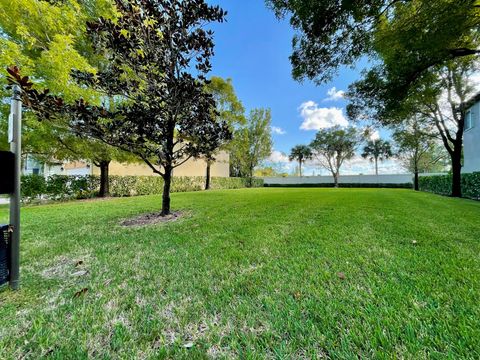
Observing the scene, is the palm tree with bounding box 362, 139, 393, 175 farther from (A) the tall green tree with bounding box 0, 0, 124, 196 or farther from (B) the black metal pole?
(B) the black metal pole

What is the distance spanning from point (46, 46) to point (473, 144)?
2135cm

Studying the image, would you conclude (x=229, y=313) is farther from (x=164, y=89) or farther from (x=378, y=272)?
(x=164, y=89)

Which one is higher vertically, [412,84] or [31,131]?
[412,84]

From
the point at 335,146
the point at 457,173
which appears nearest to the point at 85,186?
the point at 457,173

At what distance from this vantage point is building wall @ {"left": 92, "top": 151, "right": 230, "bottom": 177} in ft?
48.5

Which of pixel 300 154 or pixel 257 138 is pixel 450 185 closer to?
pixel 257 138

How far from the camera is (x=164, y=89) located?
14.2ft

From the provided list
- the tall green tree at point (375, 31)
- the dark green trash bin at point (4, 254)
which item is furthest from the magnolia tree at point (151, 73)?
the dark green trash bin at point (4, 254)

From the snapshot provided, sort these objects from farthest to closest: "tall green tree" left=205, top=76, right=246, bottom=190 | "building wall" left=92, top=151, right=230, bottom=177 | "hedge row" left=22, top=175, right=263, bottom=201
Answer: "tall green tree" left=205, top=76, right=246, bottom=190 < "building wall" left=92, top=151, right=230, bottom=177 < "hedge row" left=22, top=175, right=263, bottom=201

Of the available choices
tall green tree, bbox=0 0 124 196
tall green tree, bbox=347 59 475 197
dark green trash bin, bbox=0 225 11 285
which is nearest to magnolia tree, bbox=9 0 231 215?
dark green trash bin, bbox=0 225 11 285

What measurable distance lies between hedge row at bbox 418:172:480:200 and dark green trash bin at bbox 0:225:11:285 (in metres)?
15.5

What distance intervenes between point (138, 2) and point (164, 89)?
175 cm

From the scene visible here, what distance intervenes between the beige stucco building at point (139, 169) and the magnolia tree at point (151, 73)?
502 centimetres

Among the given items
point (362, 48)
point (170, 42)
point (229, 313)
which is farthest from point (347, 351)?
point (362, 48)
